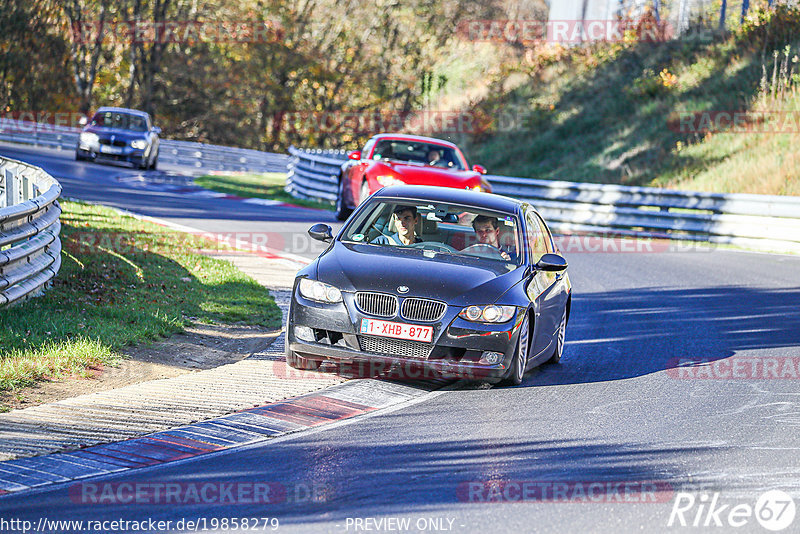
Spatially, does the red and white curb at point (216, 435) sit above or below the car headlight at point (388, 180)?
above

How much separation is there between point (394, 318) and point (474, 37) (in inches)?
2062

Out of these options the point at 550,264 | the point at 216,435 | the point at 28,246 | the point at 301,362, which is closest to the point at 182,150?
the point at 28,246

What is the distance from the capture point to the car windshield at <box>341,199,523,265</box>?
32.4 ft

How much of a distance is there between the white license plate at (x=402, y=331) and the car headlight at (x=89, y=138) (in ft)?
84.6

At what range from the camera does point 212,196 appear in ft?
90.8

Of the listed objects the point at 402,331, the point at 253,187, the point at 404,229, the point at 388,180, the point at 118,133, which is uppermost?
the point at 404,229

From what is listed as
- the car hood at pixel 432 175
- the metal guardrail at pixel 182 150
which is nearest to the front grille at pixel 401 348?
the car hood at pixel 432 175

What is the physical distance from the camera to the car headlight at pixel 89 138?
32781 mm

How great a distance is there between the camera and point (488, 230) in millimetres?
10102

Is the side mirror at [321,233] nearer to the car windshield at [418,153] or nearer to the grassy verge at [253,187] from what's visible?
the car windshield at [418,153]

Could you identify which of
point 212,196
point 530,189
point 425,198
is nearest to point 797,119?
point 530,189

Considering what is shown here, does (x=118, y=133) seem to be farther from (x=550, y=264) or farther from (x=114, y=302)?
(x=550, y=264)

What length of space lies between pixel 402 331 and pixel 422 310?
23 centimetres

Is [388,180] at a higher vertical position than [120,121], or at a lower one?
higher
